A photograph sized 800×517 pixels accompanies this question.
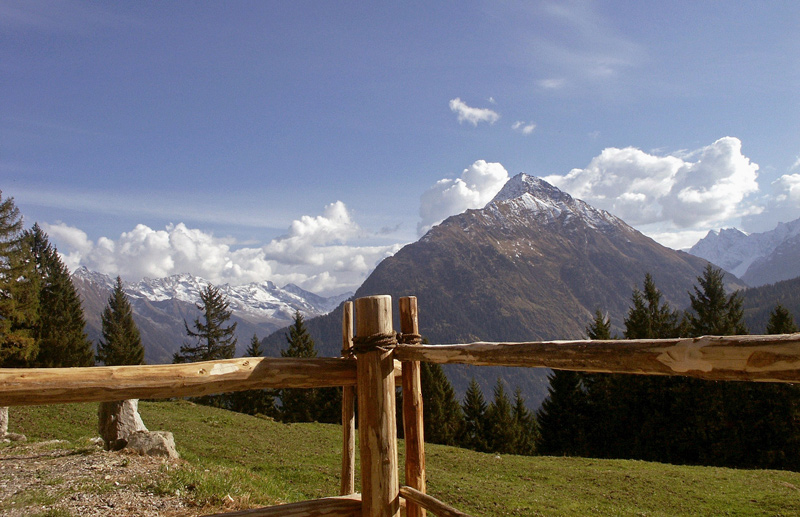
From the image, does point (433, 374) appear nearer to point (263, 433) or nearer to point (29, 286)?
point (263, 433)

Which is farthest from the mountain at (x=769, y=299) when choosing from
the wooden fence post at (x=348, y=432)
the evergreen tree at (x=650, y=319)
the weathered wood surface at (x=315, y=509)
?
the weathered wood surface at (x=315, y=509)

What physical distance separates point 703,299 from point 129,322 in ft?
195

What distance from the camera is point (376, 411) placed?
11.7 ft

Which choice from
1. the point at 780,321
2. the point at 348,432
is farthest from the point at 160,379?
the point at 780,321

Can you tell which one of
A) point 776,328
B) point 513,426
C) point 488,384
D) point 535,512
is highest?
point 776,328

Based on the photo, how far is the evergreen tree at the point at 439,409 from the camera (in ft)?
131

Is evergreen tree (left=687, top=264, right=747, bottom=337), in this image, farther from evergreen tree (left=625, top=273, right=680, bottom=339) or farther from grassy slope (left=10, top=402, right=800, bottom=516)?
grassy slope (left=10, top=402, right=800, bottom=516)

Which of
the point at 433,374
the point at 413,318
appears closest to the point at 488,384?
the point at 433,374

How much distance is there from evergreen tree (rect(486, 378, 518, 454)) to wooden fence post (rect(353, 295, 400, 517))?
121ft

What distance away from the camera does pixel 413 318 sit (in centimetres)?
410

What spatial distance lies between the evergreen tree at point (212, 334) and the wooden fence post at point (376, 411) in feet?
167

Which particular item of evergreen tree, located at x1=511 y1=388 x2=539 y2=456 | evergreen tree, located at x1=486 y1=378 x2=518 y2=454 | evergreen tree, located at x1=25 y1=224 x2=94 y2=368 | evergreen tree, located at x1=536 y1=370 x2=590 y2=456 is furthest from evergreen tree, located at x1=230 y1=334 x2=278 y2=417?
evergreen tree, located at x1=536 y1=370 x2=590 y2=456

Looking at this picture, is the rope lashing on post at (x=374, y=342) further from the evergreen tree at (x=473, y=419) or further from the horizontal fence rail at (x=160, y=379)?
the evergreen tree at (x=473, y=419)

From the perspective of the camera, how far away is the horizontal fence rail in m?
2.59
